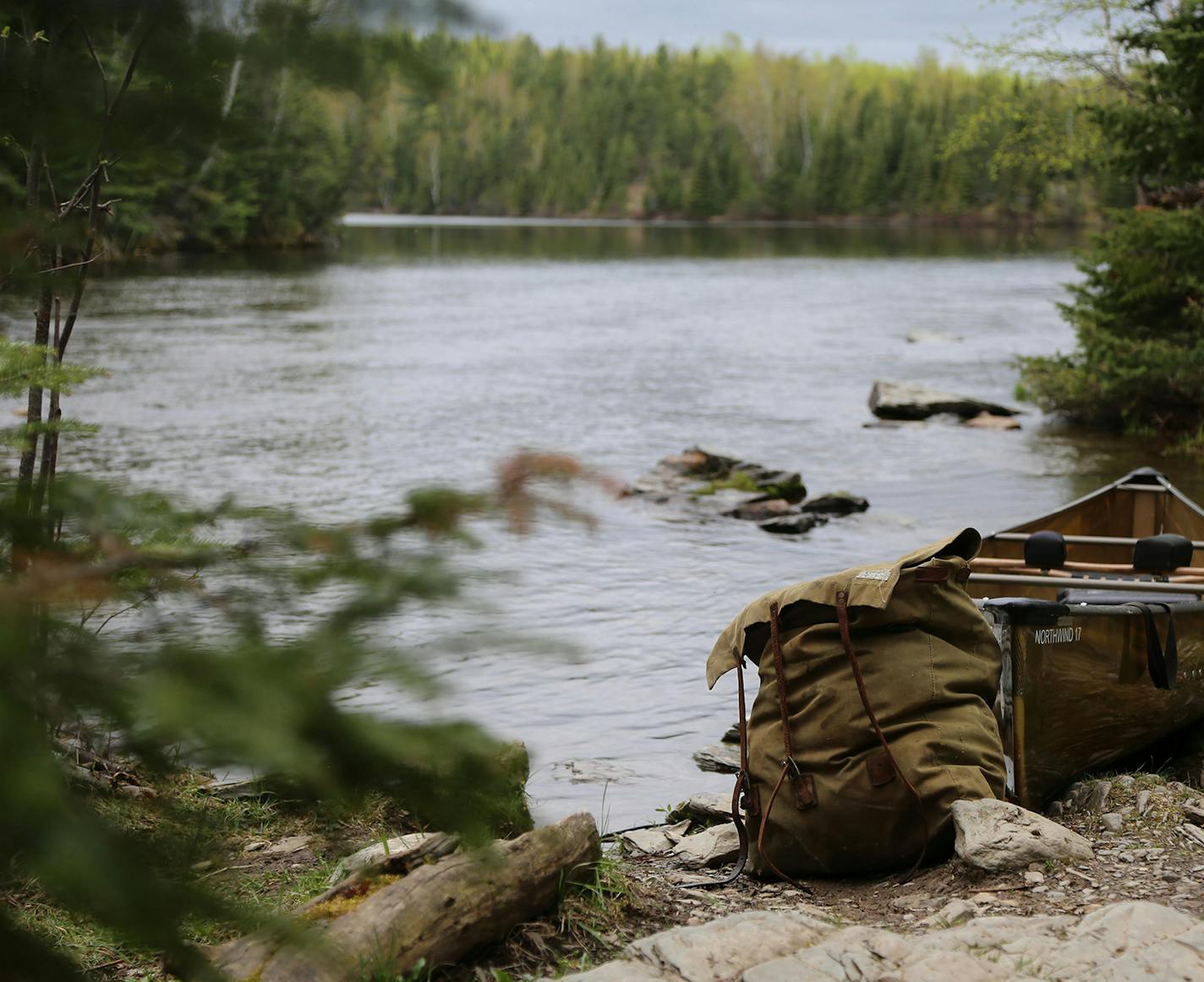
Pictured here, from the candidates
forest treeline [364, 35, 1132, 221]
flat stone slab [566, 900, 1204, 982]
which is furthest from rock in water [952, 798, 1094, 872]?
forest treeline [364, 35, 1132, 221]

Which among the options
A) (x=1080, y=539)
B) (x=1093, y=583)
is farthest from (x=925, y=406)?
(x=1093, y=583)

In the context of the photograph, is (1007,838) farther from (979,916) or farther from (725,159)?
(725,159)

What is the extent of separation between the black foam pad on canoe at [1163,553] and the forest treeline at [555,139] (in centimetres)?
368

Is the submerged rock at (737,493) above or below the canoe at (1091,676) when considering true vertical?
below

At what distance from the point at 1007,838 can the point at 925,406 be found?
16.1m

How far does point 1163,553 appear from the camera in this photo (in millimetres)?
6723

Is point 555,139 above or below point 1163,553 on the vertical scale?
above

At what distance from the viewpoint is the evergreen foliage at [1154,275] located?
559 inches

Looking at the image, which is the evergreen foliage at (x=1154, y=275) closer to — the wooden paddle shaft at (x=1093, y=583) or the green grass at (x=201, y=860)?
the wooden paddle shaft at (x=1093, y=583)

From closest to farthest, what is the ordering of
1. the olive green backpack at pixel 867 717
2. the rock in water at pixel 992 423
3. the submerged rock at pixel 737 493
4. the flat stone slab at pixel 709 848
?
the olive green backpack at pixel 867 717, the flat stone slab at pixel 709 848, the submerged rock at pixel 737 493, the rock in water at pixel 992 423

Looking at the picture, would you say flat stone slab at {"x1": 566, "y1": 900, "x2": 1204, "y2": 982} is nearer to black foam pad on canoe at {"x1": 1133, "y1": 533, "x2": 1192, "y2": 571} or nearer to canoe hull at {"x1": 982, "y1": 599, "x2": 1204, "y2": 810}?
canoe hull at {"x1": 982, "y1": 599, "x2": 1204, "y2": 810}

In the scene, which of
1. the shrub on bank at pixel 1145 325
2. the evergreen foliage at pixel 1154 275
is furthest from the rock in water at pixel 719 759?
the shrub on bank at pixel 1145 325

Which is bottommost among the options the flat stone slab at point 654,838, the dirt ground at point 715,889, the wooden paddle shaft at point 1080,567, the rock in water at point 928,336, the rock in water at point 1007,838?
the flat stone slab at point 654,838

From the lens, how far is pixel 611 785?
680cm
